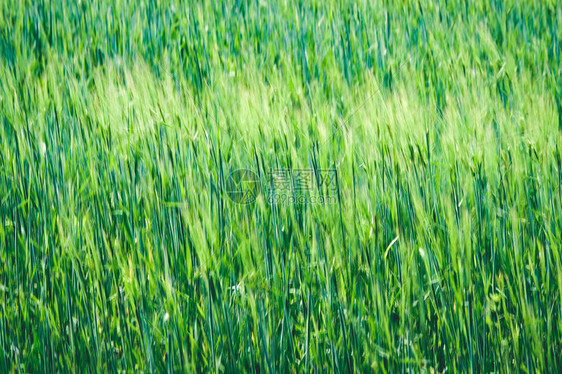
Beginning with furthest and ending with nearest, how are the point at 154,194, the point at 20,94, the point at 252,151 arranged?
the point at 20,94 < the point at 252,151 < the point at 154,194

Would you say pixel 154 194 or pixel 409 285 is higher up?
pixel 154 194

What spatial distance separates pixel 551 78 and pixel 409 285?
1.42m

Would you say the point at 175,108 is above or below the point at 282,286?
above

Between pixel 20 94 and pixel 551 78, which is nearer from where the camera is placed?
pixel 20 94

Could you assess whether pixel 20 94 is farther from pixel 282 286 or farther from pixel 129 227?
pixel 282 286

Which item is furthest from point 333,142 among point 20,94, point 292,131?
point 20,94

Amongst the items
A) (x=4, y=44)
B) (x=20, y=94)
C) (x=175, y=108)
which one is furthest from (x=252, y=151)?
(x=4, y=44)

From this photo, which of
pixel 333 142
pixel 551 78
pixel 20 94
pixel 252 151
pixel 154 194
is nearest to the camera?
pixel 154 194

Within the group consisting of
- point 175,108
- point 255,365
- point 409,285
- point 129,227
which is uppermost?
point 175,108

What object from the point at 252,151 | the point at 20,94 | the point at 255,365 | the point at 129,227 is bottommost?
the point at 255,365

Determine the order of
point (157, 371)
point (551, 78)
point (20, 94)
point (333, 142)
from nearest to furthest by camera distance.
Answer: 1. point (157, 371)
2. point (333, 142)
3. point (20, 94)
4. point (551, 78)

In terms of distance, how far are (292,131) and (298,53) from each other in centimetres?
99

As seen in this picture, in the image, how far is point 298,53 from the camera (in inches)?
92.0

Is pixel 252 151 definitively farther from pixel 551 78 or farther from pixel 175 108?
pixel 551 78
